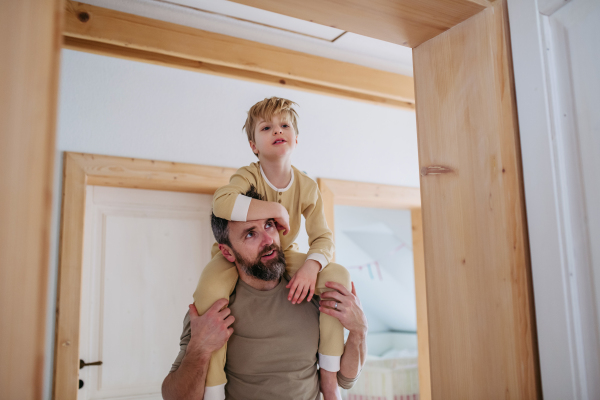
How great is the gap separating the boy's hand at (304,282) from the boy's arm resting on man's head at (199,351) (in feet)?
0.70

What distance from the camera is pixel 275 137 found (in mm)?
1425

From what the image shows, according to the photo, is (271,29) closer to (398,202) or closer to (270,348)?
(398,202)

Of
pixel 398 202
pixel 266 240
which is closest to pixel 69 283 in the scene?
pixel 266 240

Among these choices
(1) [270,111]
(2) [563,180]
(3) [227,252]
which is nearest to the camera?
(2) [563,180]

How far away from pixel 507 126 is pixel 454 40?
0.80 ft

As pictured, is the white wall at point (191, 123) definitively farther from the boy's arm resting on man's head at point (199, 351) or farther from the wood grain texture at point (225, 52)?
the boy's arm resting on man's head at point (199, 351)

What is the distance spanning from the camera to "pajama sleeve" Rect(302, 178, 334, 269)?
1.50 meters

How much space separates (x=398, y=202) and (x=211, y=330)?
2104 millimetres

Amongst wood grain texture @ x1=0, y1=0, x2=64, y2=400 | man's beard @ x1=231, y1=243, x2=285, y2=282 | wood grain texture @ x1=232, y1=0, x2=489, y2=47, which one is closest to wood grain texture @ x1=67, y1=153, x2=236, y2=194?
man's beard @ x1=231, y1=243, x2=285, y2=282

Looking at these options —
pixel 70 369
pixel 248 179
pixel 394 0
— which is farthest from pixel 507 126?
pixel 70 369

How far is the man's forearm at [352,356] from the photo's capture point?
1.51 meters

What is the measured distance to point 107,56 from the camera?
2.41 metres

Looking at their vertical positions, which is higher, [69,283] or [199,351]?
[69,283]

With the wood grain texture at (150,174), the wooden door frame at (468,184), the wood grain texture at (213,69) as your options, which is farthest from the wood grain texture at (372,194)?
the wooden door frame at (468,184)
